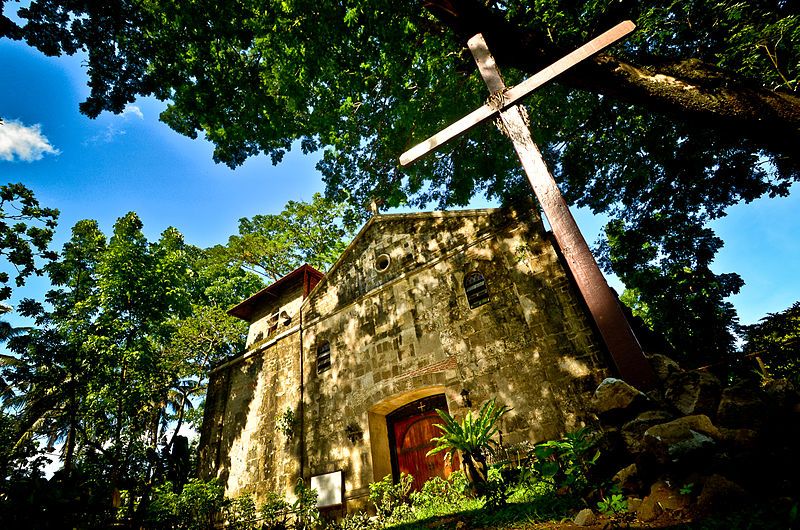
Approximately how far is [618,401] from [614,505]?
78 cm

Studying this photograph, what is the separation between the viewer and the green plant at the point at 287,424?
10016mm

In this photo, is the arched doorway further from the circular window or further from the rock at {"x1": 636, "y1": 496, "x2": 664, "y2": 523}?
the rock at {"x1": 636, "y1": 496, "x2": 664, "y2": 523}

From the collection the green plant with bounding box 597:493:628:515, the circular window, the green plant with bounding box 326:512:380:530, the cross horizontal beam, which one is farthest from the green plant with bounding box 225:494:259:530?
the cross horizontal beam

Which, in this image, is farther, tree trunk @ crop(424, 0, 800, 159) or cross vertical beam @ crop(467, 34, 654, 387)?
tree trunk @ crop(424, 0, 800, 159)

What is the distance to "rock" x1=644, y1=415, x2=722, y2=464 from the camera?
2.29 meters

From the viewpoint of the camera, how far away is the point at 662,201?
1020cm

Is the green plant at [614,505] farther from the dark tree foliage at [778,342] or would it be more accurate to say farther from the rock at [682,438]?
the dark tree foliage at [778,342]

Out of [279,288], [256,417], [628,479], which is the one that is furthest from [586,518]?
[279,288]

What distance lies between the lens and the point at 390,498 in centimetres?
708

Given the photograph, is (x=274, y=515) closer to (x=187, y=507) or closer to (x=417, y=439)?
(x=187, y=507)

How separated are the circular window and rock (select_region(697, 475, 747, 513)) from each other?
29.3 ft

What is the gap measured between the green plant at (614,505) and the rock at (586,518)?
0.27ft

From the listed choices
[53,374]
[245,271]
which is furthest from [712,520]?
[245,271]

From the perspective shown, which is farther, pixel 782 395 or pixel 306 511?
pixel 306 511
